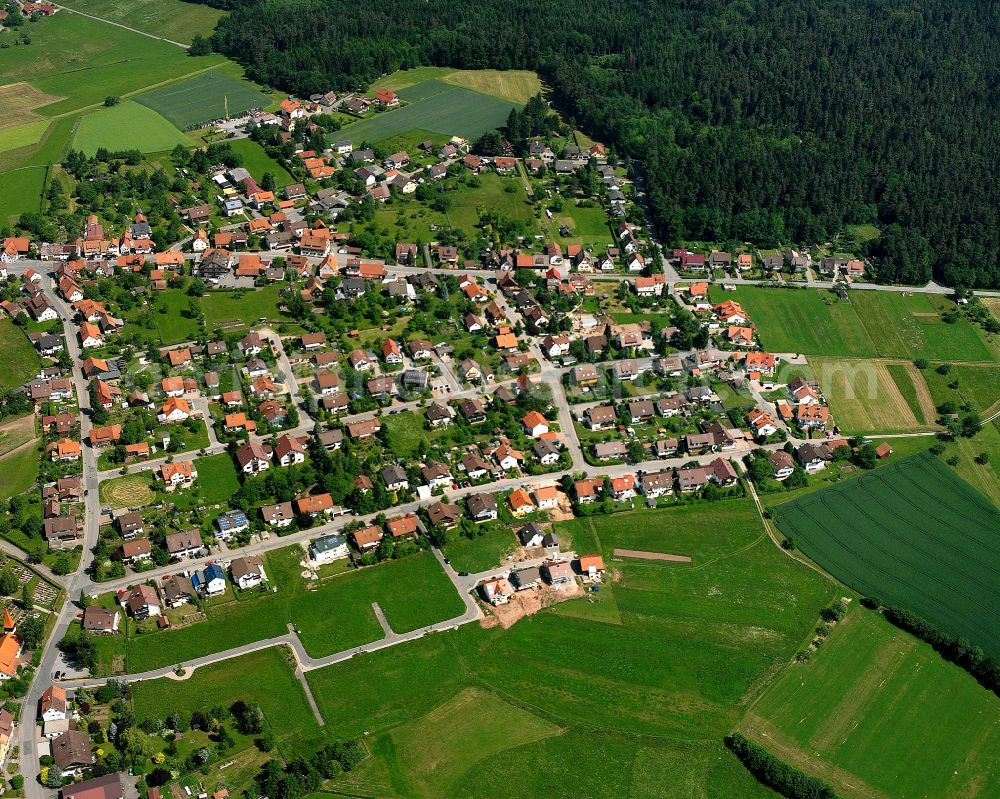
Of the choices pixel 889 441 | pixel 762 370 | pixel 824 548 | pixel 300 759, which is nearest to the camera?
pixel 300 759

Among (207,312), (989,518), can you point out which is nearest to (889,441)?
(989,518)

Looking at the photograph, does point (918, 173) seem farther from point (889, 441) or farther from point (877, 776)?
point (877, 776)

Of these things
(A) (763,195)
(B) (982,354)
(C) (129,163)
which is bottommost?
(B) (982,354)

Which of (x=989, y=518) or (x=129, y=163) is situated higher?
(x=129, y=163)

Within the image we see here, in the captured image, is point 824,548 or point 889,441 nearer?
point 824,548

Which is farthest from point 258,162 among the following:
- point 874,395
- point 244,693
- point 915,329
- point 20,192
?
point 244,693

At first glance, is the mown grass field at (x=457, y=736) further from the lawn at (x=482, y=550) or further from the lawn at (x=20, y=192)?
the lawn at (x=20, y=192)

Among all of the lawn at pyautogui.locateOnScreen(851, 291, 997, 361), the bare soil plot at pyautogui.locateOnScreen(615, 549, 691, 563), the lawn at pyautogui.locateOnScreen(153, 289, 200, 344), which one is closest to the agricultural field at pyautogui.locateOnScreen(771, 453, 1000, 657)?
the bare soil plot at pyautogui.locateOnScreen(615, 549, 691, 563)
